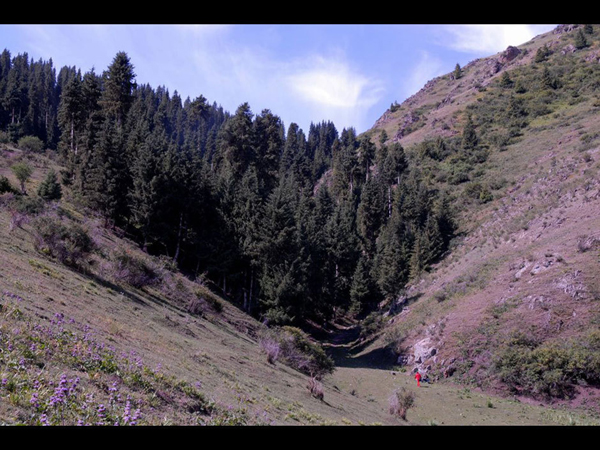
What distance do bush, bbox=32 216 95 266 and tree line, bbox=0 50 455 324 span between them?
1673 centimetres

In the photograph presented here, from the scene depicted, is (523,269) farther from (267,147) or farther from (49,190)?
(267,147)

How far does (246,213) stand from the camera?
52062 millimetres

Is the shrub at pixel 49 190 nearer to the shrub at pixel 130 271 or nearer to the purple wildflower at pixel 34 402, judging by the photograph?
the shrub at pixel 130 271

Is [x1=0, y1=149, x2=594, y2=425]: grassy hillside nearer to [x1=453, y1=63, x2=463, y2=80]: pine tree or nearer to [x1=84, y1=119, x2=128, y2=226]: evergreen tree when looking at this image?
[x1=84, y1=119, x2=128, y2=226]: evergreen tree

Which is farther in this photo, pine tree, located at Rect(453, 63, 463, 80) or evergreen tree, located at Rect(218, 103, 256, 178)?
pine tree, located at Rect(453, 63, 463, 80)

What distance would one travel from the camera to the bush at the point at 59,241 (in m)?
A: 22.4

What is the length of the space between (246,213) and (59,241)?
3049cm

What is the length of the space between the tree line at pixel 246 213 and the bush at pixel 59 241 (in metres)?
16.7

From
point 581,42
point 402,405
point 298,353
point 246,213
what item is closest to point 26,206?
point 298,353

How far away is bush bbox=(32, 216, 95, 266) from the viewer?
2236 cm

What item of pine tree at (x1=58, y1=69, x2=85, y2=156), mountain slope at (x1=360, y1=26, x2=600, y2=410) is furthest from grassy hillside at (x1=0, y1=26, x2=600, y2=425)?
pine tree at (x1=58, y1=69, x2=85, y2=156)

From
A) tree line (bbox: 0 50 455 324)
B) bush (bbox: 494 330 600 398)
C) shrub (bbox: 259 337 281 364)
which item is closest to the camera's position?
bush (bbox: 494 330 600 398)

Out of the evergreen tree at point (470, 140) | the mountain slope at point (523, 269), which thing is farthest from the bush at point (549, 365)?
the evergreen tree at point (470, 140)
